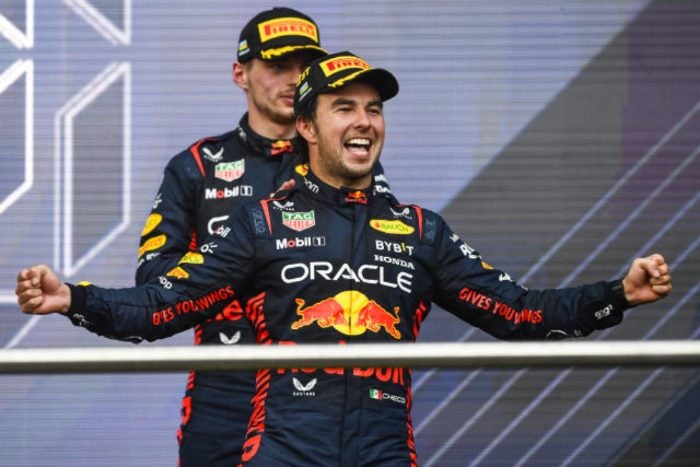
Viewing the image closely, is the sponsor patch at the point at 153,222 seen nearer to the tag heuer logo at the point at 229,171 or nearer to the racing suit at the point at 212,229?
the racing suit at the point at 212,229

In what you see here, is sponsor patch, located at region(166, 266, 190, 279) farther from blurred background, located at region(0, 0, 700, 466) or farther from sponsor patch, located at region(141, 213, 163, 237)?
blurred background, located at region(0, 0, 700, 466)

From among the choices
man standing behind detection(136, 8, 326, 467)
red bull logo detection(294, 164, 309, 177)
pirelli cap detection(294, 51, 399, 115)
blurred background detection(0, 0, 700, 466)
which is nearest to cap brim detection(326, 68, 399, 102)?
pirelli cap detection(294, 51, 399, 115)

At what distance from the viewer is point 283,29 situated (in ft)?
10.5

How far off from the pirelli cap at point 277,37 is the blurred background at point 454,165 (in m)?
1.04

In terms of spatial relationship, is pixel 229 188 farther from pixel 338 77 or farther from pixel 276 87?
pixel 338 77

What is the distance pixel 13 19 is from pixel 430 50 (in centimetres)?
117

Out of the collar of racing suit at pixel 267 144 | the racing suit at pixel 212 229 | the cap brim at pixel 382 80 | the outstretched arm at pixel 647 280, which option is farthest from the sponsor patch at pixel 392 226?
the collar of racing suit at pixel 267 144

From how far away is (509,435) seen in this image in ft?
13.9

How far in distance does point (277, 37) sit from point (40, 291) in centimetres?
111

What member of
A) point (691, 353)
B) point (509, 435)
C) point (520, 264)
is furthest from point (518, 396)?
point (691, 353)

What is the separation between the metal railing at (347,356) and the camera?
68.5 inches

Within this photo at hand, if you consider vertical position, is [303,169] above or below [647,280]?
above

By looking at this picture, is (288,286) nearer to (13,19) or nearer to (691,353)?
(691,353)

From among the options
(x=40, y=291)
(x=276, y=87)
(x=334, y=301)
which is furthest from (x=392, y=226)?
(x=276, y=87)
